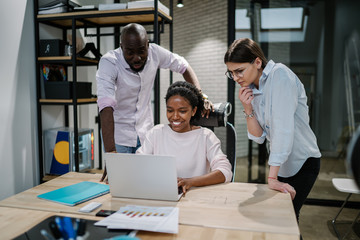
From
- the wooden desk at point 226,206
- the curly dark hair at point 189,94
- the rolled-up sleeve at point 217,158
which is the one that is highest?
the curly dark hair at point 189,94

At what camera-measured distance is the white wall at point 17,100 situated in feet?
8.19

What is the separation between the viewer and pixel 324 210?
136 inches

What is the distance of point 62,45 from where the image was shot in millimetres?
2857

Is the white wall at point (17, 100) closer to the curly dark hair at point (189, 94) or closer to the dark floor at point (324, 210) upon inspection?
the curly dark hair at point (189, 94)

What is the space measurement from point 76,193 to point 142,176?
0.37 meters

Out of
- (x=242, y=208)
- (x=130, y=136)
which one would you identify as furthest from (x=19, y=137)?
(x=242, y=208)

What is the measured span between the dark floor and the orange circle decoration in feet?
7.18

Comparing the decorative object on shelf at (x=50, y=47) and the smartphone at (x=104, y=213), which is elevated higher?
the decorative object on shelf at (x=50, y=47)

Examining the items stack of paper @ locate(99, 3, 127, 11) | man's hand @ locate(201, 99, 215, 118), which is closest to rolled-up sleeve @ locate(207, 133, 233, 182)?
man's hand @ locate(201, 99, 215, 118)

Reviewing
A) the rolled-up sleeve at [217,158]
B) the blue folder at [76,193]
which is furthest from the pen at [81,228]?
the rolled-up sleeve at [217,158]

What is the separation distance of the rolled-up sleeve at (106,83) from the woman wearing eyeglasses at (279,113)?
0.74 metres

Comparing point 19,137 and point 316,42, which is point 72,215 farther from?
point 316,42

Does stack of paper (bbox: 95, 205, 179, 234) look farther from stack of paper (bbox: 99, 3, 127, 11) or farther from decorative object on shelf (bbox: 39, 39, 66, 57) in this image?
decorative object on shelf (bbox: 39, 39, 66, 57)

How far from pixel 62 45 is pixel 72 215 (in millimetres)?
2036
